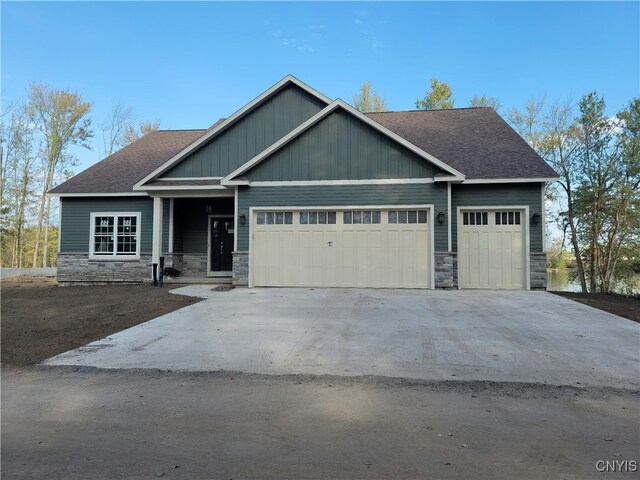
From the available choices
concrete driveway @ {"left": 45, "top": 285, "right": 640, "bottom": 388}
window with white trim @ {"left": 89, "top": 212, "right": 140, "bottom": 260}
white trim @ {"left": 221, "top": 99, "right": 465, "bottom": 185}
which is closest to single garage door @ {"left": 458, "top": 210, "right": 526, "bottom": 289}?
white trim @ {"left": 221, "top": 99, "right": 465, "bottom": 185}

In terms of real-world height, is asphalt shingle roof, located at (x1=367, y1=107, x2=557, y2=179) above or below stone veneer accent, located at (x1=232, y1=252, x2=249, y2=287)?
above

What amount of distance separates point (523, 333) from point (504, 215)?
21.1 feet

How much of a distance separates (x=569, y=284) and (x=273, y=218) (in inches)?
566

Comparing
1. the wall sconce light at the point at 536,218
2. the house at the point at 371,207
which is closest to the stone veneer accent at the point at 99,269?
the house at the point at 371,207

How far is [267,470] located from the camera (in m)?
2.64

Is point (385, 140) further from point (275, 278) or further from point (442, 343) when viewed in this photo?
point (442, 343)

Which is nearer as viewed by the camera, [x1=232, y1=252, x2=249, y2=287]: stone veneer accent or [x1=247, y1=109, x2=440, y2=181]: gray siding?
[x1=247, y1=109, x2=440, y2=181]: gray siding

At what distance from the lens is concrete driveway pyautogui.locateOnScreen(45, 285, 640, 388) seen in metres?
4.84

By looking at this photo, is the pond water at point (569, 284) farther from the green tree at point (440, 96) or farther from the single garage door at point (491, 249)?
the green tree at point (440, 96)

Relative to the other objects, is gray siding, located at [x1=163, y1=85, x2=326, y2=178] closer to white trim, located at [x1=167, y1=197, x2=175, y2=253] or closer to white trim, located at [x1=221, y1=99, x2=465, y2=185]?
white trim, located at [x1=167, y1=197, x2=175, y2=253]

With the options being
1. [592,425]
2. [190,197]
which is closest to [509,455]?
[592,425]

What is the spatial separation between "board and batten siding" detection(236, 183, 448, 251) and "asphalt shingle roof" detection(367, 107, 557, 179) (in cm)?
144

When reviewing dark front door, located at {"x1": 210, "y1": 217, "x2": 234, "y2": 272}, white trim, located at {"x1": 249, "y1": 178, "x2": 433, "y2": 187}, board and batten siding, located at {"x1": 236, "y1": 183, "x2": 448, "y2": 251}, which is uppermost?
white trim, located at {"x1": 249, "y1": 178, "x2": 433, "y2": 187}

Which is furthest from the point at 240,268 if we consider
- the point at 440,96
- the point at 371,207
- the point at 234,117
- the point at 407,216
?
the point at 440,96
